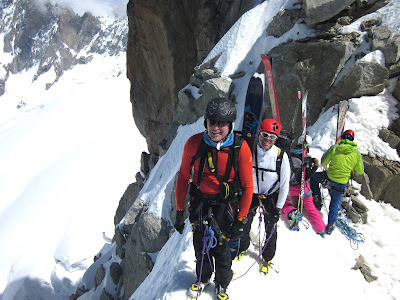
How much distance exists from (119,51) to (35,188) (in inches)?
5952

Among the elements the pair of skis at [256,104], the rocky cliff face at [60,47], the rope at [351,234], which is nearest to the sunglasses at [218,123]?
the rope at [351,234]

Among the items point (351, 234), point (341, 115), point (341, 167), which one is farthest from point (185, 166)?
point (341, 115)

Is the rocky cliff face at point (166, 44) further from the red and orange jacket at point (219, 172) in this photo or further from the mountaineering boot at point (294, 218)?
the red and orange jacket at point (219, 172)

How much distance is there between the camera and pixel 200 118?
12516 millimetres

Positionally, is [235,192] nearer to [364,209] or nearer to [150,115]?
[364,209]

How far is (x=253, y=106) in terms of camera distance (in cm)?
808

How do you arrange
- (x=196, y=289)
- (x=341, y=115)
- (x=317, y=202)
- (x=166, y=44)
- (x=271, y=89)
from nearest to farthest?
(x=196, y=289) < (x=317, y=202) < (x=341, y=115) < (x=271, y=89) < (x=166, y=44)

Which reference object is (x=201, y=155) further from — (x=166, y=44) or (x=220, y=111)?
(x=166, y=44)

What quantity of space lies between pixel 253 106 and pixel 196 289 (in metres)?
6.01

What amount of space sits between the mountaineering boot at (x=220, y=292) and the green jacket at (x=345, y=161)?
3.53 meters

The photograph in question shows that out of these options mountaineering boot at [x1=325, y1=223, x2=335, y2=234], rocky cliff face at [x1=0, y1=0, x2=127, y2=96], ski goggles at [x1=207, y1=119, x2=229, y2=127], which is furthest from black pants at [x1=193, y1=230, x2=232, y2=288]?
rocky cliff face at [x1=0, y1=0, x2=127, y2=96]

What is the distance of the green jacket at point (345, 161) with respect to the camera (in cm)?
523

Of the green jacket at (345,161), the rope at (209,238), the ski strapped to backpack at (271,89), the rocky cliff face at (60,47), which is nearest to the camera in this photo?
the rope at (209,238)

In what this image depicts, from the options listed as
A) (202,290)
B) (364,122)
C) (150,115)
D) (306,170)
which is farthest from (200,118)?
(150,115)
